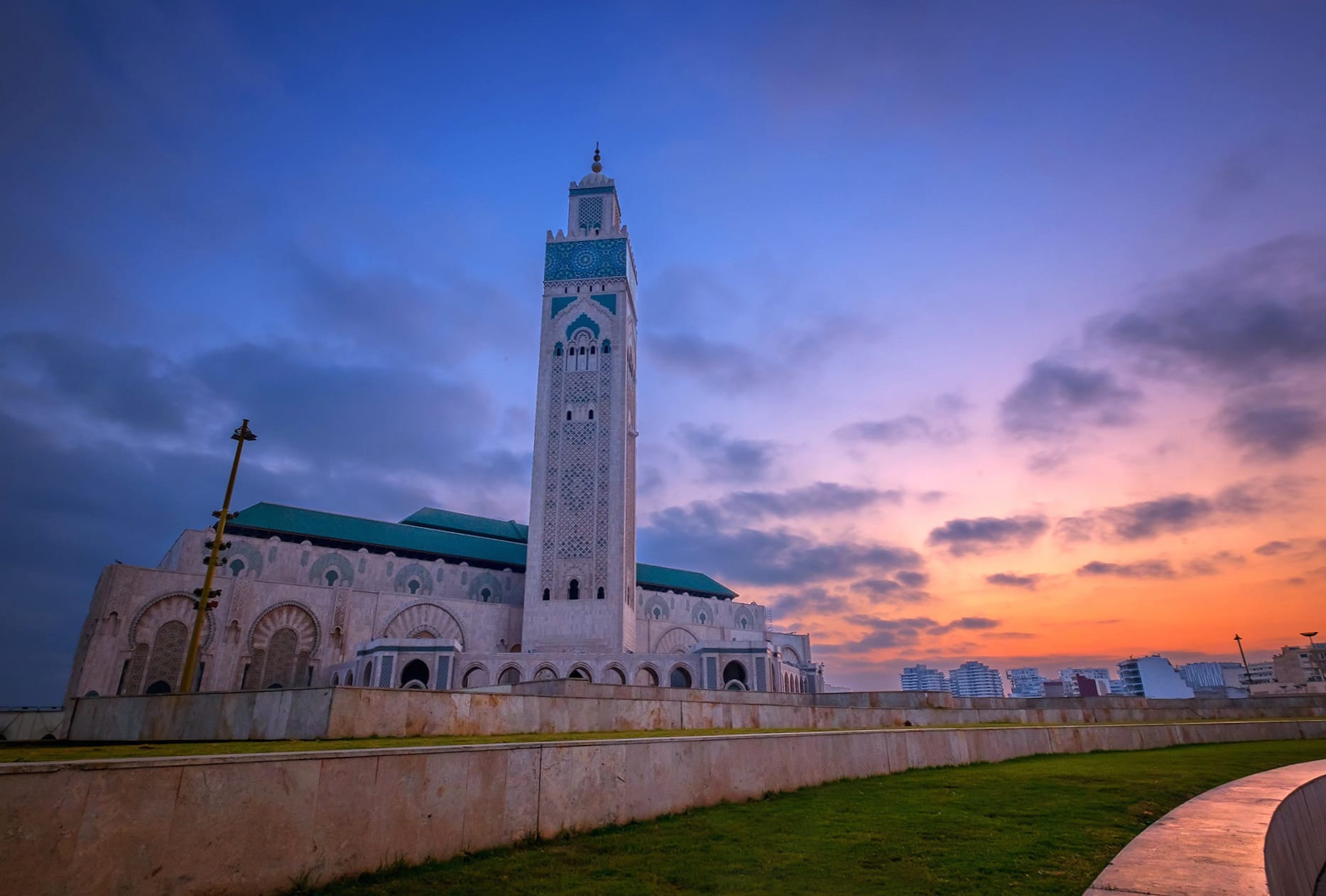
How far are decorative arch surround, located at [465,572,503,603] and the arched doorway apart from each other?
31.2 ft

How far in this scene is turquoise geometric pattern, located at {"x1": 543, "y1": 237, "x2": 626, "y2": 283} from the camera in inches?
1763

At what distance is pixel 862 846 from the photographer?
5.16 metres

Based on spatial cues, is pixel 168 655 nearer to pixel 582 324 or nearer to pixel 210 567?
pixel 210 567

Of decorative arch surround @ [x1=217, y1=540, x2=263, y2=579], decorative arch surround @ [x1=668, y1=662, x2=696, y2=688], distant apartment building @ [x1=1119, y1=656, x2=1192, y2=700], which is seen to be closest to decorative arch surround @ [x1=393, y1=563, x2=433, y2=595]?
decorative arch surround @ [x1=217, y1=540, x2=263, y2=579]

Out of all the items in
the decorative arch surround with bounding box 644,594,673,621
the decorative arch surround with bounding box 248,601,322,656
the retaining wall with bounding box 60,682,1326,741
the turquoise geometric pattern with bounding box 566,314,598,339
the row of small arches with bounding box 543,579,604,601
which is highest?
the turquoise geometric pattern with bounding box 566,314,598,339

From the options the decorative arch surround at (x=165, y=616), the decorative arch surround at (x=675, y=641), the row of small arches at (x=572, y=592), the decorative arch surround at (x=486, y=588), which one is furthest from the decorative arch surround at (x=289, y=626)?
the decorative arch surround at (x=675, y=641)

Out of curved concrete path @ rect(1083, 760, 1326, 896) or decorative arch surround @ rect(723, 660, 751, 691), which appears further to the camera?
decorative arch surround @ rect(723, 660, 751, 691)

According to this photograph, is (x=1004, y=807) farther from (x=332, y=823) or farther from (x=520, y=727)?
(x=520, y=727)

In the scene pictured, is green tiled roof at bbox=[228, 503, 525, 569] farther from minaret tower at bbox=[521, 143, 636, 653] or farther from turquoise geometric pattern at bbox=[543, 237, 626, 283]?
turquoise geometric pattern at bbox=[543, 237, 626, 283]

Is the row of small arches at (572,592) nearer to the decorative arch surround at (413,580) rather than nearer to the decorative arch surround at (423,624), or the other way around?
the decorative arch surround at (423,624)

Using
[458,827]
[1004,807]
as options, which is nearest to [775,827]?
[1004,807]

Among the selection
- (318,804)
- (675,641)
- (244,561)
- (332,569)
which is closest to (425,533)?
(332,569)

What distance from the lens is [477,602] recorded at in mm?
41406

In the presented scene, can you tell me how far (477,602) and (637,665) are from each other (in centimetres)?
1103
